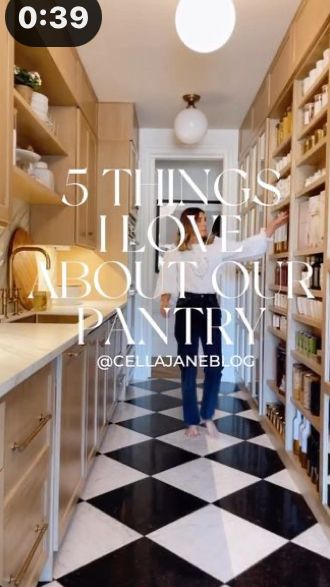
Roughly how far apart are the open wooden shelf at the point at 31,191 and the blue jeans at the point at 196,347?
0.98 m

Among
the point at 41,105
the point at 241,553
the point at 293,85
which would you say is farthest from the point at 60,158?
the point at 241,553

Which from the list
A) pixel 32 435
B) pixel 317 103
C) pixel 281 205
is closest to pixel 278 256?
pixel 281 205

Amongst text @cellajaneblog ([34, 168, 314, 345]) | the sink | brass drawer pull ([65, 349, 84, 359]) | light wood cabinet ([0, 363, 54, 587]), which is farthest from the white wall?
light wood cabinet ([0, 363, 54, 587])

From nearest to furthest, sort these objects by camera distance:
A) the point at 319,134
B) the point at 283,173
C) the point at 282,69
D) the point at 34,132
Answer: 1. the point at 319,134
2. the point at 34,132
3. the point at 282,69
4. the point at 283,173

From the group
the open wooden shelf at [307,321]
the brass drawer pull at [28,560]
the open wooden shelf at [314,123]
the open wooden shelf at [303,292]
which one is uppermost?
Answer: the open wooden shelf at [314,123]

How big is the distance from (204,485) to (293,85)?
2092mm

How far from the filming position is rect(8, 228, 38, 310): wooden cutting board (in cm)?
256

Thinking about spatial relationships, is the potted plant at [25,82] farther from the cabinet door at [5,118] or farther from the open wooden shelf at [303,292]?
the open wooden shelf at [303,292]

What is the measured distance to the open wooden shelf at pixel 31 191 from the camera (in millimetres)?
2040

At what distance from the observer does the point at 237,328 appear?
13.7 feet

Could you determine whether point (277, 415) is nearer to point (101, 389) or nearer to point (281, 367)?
point (281, 367)

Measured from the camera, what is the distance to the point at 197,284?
2818mm

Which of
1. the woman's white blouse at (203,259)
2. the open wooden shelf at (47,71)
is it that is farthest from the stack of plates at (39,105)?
the woman's white blouse at (203,259)

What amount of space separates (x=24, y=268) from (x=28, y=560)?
5.80 feet
